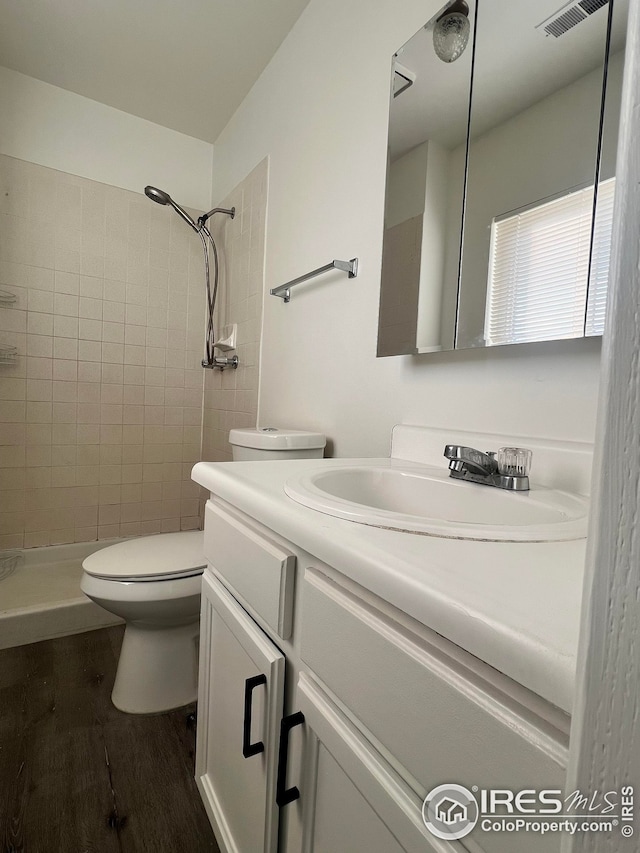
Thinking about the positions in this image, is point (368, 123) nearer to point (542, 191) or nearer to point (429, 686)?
point (542, 191)

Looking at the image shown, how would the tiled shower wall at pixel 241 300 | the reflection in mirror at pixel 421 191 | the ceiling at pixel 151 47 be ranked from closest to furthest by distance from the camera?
the reflection in mirror at pixel 421 191
the ceiling at pixel 151 47
the tiled shower wall at pixel 241 300

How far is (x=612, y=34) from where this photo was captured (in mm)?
693

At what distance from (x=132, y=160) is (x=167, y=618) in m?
2.20

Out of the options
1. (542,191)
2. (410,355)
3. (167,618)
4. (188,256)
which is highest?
(188,256)

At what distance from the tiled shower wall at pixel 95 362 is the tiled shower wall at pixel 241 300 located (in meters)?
0.06

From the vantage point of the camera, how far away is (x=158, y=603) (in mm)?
1202

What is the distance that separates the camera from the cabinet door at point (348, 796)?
1.26 feet

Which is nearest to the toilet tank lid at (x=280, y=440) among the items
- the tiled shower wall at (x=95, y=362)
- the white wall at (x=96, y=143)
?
the tiled shower wall at (x=95, y=362)

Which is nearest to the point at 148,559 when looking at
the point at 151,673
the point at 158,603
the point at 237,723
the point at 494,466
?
the point at 158,603

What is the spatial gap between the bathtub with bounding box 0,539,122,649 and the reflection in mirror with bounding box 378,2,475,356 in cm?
159

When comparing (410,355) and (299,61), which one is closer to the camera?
(410,355)

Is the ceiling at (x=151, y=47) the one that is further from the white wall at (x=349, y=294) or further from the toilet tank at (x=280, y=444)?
the toilet tank at (x=280, y=444)

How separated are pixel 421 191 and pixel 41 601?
6.44 feet

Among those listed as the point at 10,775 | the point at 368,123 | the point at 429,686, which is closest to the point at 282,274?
the point at 368,123
